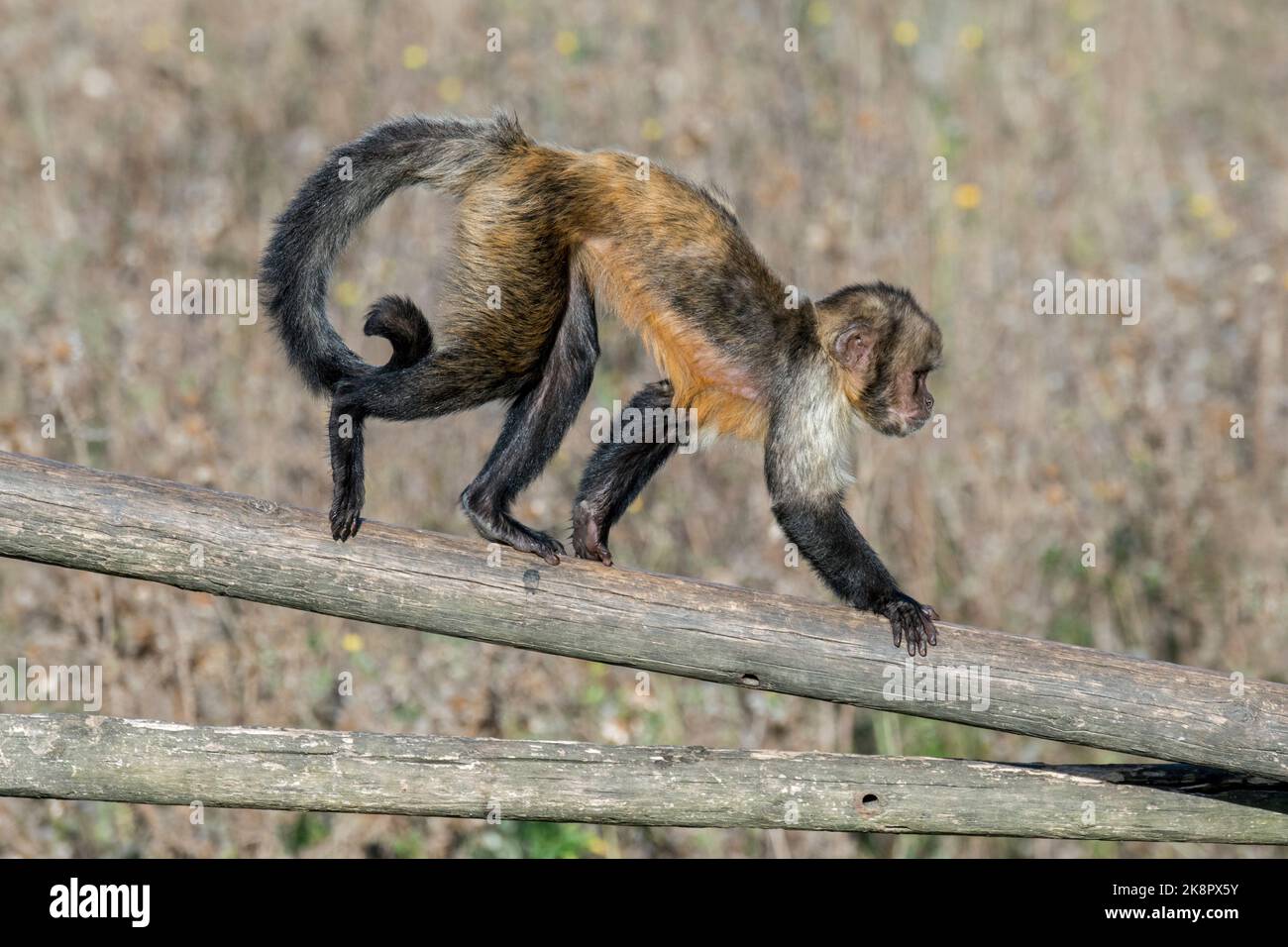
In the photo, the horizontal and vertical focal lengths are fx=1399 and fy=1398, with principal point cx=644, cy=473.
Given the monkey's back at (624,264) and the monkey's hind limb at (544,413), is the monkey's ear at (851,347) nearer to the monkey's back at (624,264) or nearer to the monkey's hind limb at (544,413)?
the monkey's back at (624,264)

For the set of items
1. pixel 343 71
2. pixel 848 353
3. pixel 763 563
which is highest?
pixel 343 71

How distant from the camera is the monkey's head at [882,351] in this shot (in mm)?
5719

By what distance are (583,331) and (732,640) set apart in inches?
58.6

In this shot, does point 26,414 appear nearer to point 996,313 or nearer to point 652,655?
point 652,655

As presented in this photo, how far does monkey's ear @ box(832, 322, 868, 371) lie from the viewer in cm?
570

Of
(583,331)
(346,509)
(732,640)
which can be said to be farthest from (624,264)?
(732,640)

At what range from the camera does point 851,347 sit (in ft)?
18.8

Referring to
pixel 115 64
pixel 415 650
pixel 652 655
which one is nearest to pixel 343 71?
pixel 115 64

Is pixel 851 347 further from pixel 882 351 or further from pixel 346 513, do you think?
pixel 346 513

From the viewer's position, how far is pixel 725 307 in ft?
17.7

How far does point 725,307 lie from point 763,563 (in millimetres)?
2645

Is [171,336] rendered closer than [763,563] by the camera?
No

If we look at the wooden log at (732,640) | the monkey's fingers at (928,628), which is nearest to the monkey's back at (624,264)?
the wooden log at (732,640)

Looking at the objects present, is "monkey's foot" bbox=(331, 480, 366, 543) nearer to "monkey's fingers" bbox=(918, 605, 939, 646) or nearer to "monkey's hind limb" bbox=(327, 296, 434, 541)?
"monkey's hind limb" bbox=(327, 296, 434, 541)
